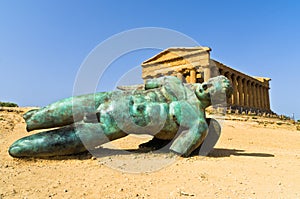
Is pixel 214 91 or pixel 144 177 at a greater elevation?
pixel 214 91

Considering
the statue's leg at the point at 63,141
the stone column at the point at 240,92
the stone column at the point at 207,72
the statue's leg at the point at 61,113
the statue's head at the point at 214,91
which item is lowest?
the statue's leg at the point at 63,141

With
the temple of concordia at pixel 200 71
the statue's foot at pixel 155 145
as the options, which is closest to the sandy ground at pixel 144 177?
the statue's foot at pixel 155 145

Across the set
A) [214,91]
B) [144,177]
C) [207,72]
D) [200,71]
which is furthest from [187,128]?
[200,71]

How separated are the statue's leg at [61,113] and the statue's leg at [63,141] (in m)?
0.14

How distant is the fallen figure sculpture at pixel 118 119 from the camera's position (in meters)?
4.10

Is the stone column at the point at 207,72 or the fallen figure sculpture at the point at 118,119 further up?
the stone column at the point at 207,72

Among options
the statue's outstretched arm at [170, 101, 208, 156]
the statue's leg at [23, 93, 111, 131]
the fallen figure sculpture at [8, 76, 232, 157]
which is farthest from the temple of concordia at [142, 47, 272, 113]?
the statue's leg at [23, 93, 111, 131]

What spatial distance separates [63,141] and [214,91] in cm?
276

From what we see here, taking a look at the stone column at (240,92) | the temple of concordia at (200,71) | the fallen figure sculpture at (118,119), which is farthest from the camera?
the stone column at (240,92)

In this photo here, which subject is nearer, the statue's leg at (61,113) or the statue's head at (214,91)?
the statue's leg at (61,113)

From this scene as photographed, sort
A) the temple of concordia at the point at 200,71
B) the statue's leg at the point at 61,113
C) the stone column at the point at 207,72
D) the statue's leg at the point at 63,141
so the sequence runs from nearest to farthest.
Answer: the statue's leg at the point at 63,141, the statue's leg at the point at 61,113, the stone column at the point at 207,72, the temple of concordia at the point at 200,71

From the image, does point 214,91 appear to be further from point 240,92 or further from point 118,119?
point 240,92

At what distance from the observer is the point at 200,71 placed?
116 ft

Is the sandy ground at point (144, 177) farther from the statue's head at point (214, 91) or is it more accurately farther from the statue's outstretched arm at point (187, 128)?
the statue's head at point (214, 91)
